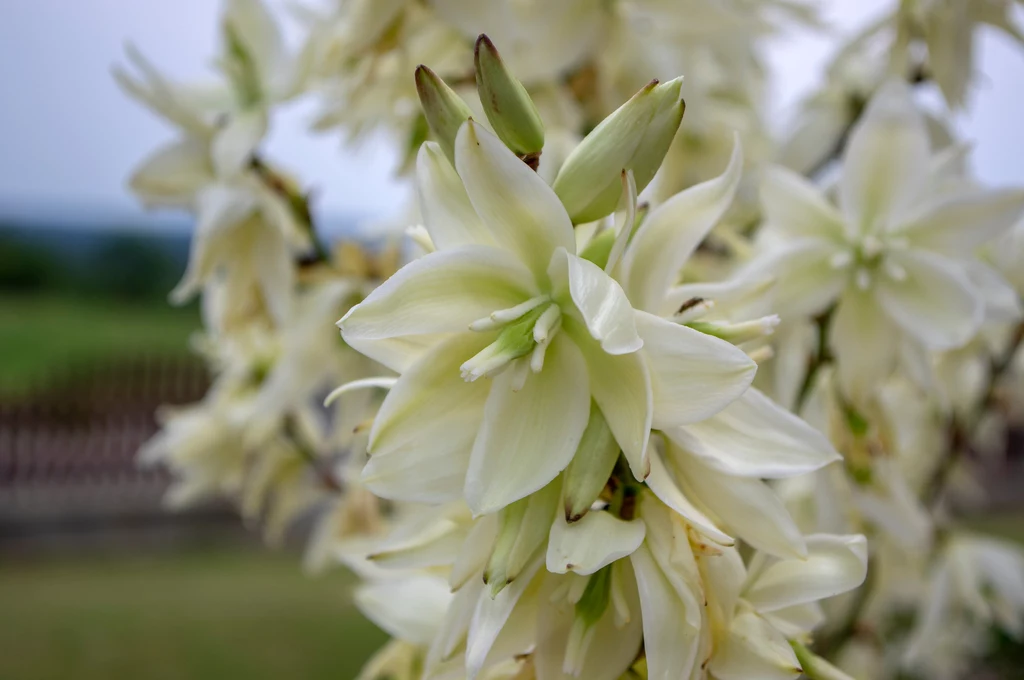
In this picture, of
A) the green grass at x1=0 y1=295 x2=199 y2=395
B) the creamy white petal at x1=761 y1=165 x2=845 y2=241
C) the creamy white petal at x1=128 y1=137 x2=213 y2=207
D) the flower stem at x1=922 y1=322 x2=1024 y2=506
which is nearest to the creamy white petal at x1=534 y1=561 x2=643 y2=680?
the creamy white petal at x1=761 y1=165 x2=845 y2=241

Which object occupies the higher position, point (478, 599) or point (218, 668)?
point (478, 599)

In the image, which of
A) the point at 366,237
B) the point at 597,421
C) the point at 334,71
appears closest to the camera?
the point at 597,421

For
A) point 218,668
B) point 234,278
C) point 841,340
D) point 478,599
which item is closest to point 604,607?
point 478,599

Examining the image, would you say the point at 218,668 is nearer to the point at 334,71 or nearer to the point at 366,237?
the point at 366,237

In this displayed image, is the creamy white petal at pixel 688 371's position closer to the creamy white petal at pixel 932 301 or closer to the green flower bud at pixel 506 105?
the green flower bud at pixel 506 105

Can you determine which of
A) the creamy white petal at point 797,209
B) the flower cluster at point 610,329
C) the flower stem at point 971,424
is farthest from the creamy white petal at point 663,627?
the flower stem at point 971,424

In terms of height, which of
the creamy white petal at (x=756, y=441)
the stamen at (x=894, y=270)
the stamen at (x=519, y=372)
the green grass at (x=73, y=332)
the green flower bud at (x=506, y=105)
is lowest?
the green grass at (x=73, y=332)
